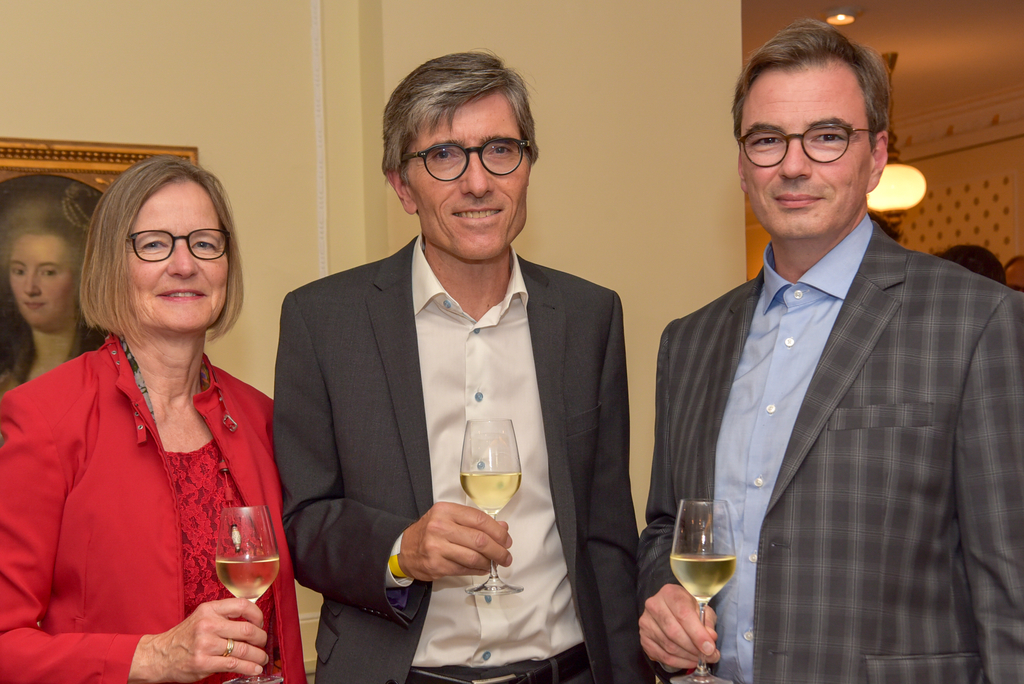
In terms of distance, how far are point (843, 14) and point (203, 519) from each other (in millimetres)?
5823

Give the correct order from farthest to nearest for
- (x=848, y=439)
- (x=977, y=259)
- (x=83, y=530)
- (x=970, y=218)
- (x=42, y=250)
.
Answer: (x=970, y=218), (x=977, y=259), (x=42, y=250), (x=83, y=530), (x=848, y=439)

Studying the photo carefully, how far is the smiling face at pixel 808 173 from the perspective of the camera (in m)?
1.84

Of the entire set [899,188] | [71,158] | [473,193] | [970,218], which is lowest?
[473,193]

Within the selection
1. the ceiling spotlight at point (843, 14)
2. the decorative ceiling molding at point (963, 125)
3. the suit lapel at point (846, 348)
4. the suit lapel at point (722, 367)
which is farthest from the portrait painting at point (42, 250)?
the decorative ceiling molding at point (963, 125)

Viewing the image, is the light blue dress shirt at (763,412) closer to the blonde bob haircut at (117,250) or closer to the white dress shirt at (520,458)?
the white dress shirt at (520,458)

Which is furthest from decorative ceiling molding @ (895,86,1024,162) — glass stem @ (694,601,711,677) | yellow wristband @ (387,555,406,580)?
yellow wristband @ (387,555,406,580)

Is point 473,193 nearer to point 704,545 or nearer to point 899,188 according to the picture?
point 704,545

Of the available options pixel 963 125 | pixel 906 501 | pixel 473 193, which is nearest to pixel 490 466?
pixel 473 193

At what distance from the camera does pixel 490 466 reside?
5.74 feet

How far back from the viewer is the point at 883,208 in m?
6.40

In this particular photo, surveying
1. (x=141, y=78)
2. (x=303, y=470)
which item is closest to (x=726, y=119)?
(x=141, y=78)

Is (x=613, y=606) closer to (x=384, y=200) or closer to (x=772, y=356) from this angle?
(x=772, y=356)

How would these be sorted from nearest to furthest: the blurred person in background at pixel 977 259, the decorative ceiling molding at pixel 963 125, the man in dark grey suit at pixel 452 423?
the man in dark grey suit at pixel 452 423 → the blurred person in background at pixel 977 259 → the decorative ceiling molding at pixel 963 125

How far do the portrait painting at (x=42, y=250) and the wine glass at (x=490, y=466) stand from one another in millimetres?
1825
